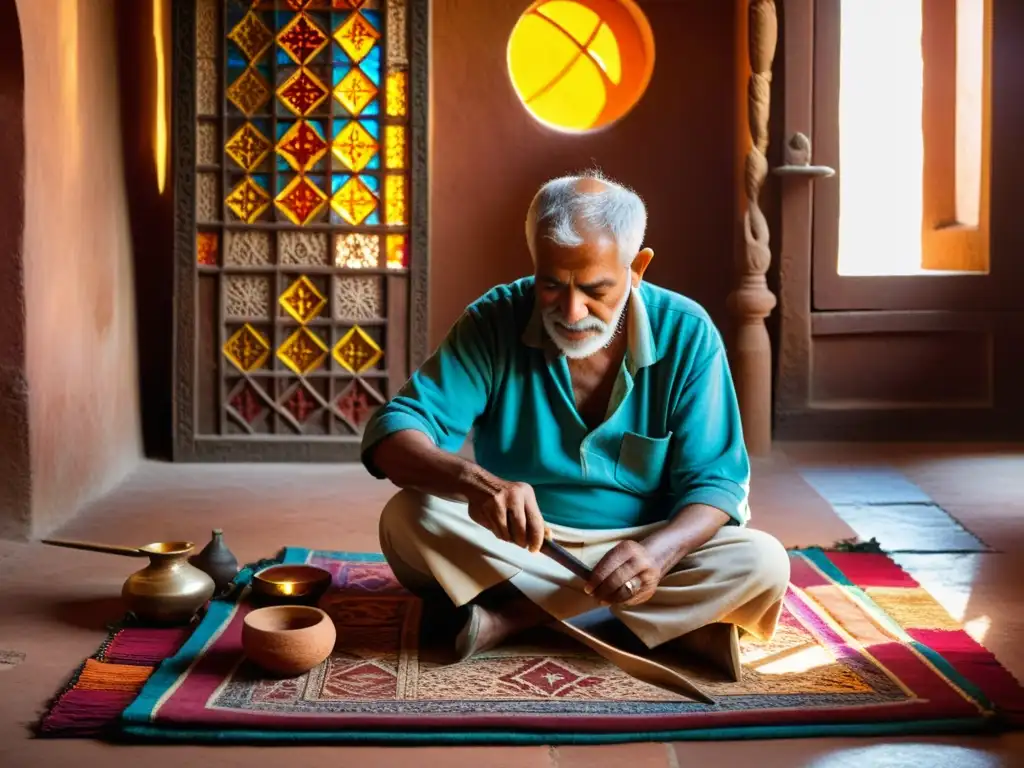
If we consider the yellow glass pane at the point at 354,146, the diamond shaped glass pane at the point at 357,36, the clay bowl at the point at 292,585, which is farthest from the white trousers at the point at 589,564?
the diamond shaped glass pane at the point at 357,36

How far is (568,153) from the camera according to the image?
577 cm

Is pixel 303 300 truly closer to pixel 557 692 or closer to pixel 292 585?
pixel 292 585

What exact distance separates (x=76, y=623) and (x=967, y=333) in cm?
433

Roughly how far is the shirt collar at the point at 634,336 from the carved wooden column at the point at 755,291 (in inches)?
104

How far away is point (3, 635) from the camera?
9.68 ft

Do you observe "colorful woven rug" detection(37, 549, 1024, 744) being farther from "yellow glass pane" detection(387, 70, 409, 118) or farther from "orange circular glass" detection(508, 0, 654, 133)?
"orange circular glass" detection(508, 0, 654, 133)

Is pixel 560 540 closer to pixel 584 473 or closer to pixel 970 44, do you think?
pixel 584 473

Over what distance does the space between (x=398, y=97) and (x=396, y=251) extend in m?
0.67

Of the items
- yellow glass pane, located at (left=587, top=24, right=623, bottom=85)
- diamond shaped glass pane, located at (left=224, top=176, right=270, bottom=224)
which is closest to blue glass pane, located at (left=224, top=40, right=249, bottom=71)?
diamond shaped glass pane, located at (left=224, top=176, right=270, bottom=224)

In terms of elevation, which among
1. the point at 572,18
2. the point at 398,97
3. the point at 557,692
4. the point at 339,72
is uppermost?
the point at 572,18

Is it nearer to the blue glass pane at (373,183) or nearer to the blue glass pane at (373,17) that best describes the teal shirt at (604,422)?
the blue glass pane at (373,183)

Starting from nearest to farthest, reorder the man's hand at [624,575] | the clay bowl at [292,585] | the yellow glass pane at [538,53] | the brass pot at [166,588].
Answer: the man's hand at [624,575] → the brass pot at [166,588] → the clay bowl at [292,585] → the yellow glass pane at [538,53]

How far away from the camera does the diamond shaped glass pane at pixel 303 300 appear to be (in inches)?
212

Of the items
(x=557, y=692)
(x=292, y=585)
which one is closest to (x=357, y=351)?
(x=292, y=585)
